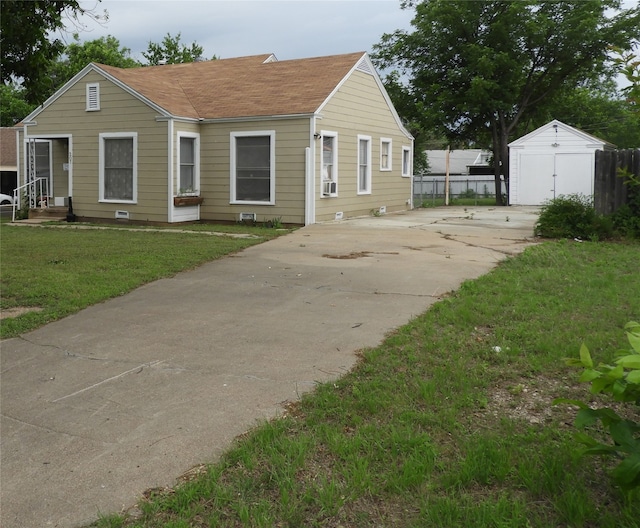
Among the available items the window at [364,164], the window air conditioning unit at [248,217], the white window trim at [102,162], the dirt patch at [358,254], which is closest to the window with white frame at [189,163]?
the white window trim at [102,162]

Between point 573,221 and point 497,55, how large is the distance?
1732 centimetres

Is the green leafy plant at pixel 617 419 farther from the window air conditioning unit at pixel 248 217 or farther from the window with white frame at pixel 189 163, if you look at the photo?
the window with white frame at pixel 189 163

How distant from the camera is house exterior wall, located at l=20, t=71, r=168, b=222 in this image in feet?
59.6

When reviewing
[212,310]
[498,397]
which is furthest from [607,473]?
[212,310]

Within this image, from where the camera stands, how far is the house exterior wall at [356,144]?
18391mm

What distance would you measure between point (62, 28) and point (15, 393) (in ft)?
20.5

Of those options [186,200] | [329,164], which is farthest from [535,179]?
[186,200]

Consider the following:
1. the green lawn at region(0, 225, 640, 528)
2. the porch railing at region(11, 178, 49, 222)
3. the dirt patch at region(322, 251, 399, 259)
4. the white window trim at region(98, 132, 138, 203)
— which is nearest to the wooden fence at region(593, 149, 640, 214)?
the dirt patch at region(322, 251, 399, 259)

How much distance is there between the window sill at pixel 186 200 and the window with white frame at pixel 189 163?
0.63ft

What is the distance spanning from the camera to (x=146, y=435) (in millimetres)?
4266

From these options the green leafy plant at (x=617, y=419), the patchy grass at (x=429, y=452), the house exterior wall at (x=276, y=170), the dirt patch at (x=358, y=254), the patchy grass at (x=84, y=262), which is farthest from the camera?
the house exterior wall at (x=276, y=170)

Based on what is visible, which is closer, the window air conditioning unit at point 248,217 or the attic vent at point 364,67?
the window air conditioning unit at point 248,217

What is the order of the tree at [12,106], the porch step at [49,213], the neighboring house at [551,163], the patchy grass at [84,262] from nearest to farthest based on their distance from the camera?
the patchy grass at [84,262] → the porch step at [49,213] → the neighboring house at [551,163] → the tree at [12,106]

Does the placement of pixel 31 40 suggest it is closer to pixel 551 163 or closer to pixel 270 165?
pixel 270 165
